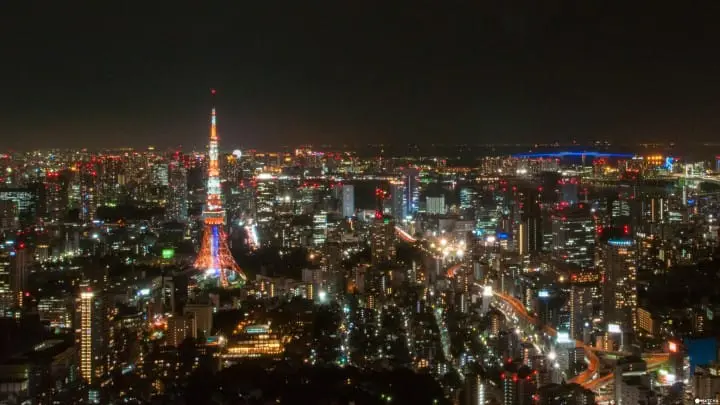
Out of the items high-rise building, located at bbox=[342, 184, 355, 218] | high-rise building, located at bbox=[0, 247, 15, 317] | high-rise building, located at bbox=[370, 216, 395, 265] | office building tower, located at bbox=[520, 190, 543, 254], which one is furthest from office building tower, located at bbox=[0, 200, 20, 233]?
office building tower, located at bbox=[520, 190, 543, 254]

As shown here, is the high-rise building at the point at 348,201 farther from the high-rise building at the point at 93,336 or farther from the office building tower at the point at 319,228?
the high-rise building at the point at 93,336

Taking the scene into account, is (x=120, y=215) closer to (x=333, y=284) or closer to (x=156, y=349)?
(x=333, y=284)

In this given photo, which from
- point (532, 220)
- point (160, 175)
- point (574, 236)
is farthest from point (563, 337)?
point (160, 175)

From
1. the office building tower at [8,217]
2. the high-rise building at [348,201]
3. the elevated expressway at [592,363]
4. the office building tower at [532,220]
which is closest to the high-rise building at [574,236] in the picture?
the office building tower at [532,220]

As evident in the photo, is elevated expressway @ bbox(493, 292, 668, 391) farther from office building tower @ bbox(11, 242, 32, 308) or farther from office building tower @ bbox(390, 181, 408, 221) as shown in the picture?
office building tower @ bbox(390, 181, 408, 221)

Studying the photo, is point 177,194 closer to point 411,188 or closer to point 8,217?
point 8,217

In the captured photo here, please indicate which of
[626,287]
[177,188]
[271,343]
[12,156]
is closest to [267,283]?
[271,343]
